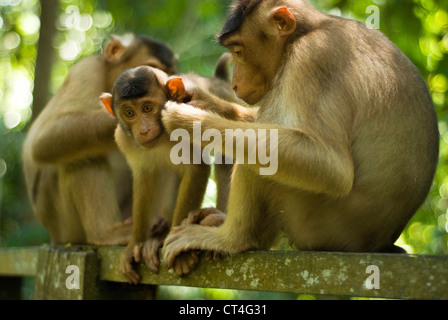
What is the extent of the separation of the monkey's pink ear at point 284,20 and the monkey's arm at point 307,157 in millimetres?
879

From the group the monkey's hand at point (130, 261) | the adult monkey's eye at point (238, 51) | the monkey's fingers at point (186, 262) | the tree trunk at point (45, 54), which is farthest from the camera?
the tree trunk at point (45, 54)

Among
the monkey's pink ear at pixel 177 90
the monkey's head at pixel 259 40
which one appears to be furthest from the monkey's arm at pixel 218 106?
the monkey's head at pixel 259 40

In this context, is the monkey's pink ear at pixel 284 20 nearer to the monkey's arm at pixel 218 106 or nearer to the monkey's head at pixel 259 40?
the monkey's head at pixel 259 40

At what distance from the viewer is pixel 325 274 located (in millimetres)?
3264

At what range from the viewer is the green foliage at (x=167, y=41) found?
21.5ft

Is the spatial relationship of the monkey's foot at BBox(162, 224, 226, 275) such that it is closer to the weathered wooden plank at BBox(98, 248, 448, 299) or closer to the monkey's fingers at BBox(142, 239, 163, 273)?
the weathered wooden plank at BBox(98, 248, 448, 299)

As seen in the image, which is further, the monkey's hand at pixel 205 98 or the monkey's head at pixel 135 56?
the monkey's head at pixel 135 56

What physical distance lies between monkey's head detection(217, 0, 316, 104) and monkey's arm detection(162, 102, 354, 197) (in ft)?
2.12

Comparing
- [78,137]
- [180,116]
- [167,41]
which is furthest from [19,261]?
[167,41]

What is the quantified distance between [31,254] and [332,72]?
420 cm

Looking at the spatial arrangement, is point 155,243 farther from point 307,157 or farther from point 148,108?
point 307,157

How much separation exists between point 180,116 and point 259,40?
94cm

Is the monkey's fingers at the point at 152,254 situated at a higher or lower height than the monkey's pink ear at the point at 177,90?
lower

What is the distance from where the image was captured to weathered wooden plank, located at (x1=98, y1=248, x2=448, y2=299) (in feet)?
9.36
